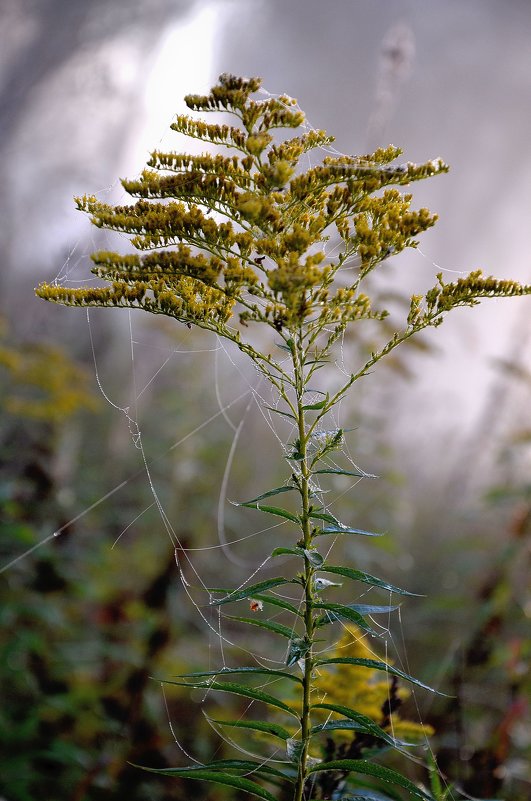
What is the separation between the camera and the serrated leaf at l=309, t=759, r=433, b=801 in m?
1.20

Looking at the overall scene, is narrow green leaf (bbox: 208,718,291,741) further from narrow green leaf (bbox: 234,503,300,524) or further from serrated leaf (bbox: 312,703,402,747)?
narrow green leaf (bbox: 234,503,300,524)

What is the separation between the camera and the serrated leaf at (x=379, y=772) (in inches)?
47.3

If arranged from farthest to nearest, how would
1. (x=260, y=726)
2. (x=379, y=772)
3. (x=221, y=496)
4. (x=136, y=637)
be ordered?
(x=136, y=637) < (x=221, y=496) < (x=260, y=726) < (x=379, y=772)

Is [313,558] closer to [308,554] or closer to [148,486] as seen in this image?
[308,554]

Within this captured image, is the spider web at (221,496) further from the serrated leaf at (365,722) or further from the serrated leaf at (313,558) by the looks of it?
the serrated leaf at (313,558)

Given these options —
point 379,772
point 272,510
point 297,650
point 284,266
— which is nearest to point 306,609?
point 297,650

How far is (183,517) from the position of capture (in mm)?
5922

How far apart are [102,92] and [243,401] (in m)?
4.66

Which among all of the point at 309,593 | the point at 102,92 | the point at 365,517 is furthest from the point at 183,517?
the point at 309,593

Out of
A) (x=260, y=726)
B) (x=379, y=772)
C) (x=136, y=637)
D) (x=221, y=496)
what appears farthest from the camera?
(x=136, y=637)

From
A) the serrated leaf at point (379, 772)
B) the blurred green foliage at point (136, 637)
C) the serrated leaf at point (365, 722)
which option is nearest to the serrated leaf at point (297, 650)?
the serrated leaf at point (365, 722)

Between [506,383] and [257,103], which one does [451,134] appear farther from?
[257,103]

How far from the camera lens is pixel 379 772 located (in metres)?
1.23

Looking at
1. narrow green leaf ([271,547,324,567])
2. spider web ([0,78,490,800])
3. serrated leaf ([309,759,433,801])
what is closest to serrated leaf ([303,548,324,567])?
narrow green leaf ([271,547,324,567])
